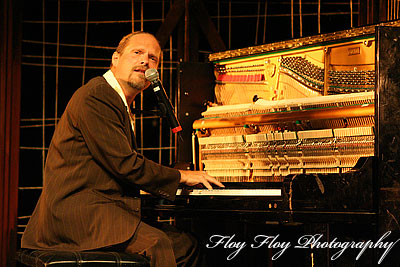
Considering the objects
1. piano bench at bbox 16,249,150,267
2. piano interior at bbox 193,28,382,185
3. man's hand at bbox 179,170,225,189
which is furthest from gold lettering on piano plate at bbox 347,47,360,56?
piano bench at bbox 16,249,150,267

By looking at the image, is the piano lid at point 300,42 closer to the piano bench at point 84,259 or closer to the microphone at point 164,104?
the microphone at point 164,104

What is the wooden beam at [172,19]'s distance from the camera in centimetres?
509

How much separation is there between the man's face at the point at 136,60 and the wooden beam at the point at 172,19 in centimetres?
168

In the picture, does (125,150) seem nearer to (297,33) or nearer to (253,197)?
(253,197)

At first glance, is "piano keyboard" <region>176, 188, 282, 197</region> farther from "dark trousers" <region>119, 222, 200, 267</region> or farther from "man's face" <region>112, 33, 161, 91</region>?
"man's face" <region>112, 33, 161, 91</region>

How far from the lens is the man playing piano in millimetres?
2814

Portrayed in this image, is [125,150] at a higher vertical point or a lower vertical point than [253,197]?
higher

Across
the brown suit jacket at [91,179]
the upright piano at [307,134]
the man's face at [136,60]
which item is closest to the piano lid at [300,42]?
the upright piano at [307,134]

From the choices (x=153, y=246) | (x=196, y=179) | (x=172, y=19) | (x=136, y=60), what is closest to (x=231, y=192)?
(x=196, y=179)

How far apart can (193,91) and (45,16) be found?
208cm

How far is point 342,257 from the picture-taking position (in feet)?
9.95

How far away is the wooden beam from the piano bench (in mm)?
2705

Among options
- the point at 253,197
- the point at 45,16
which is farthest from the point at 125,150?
the point at 45,16

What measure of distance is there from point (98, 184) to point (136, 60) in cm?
83
